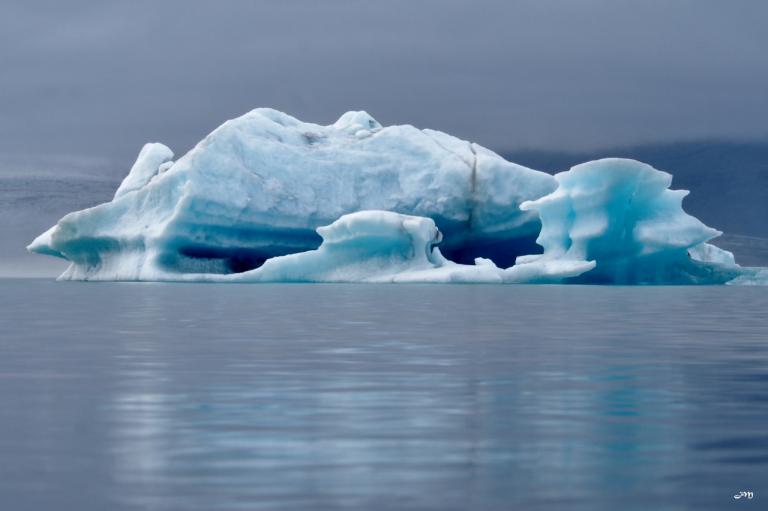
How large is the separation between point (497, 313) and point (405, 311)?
1243 millimetres

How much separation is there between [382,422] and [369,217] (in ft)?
70.9

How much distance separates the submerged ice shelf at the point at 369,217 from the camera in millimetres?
26141

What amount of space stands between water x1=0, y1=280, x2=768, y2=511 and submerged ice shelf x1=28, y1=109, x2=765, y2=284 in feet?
55.2

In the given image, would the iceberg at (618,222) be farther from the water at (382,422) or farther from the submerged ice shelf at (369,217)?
the water at (382,422)

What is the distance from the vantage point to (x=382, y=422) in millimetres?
4430

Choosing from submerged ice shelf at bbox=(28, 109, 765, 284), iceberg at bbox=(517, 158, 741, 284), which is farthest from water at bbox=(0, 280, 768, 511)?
submerged ice shelf at bbox=(28, 109, 765, 284)

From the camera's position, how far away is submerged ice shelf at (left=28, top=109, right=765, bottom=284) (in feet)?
85.8

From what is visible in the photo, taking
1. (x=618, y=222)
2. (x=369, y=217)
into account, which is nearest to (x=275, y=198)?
(x=369, y=217)

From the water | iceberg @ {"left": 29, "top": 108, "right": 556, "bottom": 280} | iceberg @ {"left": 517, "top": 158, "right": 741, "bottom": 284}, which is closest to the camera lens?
the water

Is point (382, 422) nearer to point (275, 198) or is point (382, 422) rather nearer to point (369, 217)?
point (369, 217)

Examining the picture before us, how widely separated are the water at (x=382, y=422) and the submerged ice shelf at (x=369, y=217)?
662 inches

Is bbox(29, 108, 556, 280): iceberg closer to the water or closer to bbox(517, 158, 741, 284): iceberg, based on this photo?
bbox(517, 158, 741, 284): iceberg

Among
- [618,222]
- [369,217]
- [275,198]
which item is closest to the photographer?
[369,217]

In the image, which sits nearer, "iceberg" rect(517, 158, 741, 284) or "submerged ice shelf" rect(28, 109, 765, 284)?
"iceberg" rect(517, 158, 741, 284)
